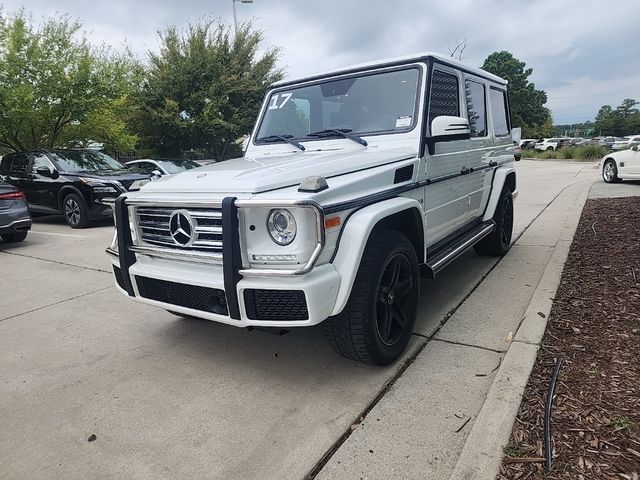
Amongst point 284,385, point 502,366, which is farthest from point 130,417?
point 502,366

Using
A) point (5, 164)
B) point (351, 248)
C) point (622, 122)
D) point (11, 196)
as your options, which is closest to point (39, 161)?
point (5, 164)

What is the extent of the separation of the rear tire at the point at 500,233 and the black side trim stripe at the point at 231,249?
375cm

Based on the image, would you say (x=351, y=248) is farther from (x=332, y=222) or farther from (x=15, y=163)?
(x=15, y=163)

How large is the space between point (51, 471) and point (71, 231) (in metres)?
8.03

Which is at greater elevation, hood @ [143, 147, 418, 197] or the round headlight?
hood @ [143, 147, 418, 197]

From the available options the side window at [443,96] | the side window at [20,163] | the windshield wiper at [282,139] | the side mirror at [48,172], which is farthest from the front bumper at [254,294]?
the side window at [20,163]

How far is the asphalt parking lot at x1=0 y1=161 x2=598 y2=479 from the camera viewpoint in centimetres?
223

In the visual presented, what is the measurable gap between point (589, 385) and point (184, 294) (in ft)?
7.93

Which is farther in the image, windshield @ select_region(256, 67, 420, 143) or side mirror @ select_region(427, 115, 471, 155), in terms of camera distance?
windshield @ select_region(256, 67, 420, 143)

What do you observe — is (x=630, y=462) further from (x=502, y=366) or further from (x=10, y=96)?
(x=10, y=96)

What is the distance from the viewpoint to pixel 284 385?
9.29 feet

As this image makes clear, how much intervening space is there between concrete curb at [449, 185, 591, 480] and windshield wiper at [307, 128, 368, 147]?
73.3 inches

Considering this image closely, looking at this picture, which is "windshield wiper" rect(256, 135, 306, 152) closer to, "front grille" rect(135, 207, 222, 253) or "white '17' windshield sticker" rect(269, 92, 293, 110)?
"white '17' windshield sticker" rect(269, 92, 293, 110)

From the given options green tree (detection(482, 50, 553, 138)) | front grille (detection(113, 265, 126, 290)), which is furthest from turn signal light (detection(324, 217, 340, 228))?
green tree (detection(482, 50, 553, 138))
